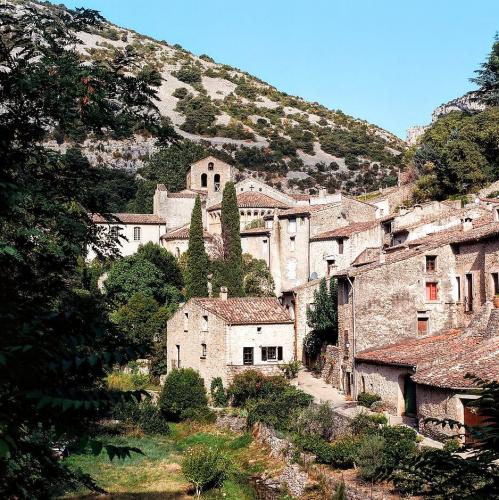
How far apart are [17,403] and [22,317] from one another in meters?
1.00

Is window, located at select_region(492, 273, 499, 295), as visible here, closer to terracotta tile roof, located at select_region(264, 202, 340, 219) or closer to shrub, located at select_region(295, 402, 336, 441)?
shrub, located at select_region(295, 402, 336, 441)

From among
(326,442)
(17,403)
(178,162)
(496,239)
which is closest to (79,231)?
(17,403)

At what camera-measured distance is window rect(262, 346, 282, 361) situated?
47.8 m

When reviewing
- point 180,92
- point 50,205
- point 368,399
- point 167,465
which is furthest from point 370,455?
point 180,92

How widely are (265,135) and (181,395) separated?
362ft

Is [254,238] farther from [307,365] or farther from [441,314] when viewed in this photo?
[441,314]

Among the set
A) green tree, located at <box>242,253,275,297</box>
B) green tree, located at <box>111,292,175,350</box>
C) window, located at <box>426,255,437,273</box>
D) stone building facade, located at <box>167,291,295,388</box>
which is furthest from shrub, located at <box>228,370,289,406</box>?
green tree, located at <box>242,253,275,297</box>

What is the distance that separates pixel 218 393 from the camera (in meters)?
46.2

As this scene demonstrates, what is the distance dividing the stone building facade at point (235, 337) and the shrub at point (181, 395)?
152cm

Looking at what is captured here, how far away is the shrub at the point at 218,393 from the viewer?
1806 inches

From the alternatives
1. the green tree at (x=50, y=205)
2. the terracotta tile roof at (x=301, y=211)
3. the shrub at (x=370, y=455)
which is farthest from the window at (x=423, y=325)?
the green tree at (x=50, y=205)

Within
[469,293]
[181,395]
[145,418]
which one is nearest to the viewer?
[469,293]

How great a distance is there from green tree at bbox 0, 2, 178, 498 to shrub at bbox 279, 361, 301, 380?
32881 millimetres

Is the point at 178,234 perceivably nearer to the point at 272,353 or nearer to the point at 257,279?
the point at 257,279
